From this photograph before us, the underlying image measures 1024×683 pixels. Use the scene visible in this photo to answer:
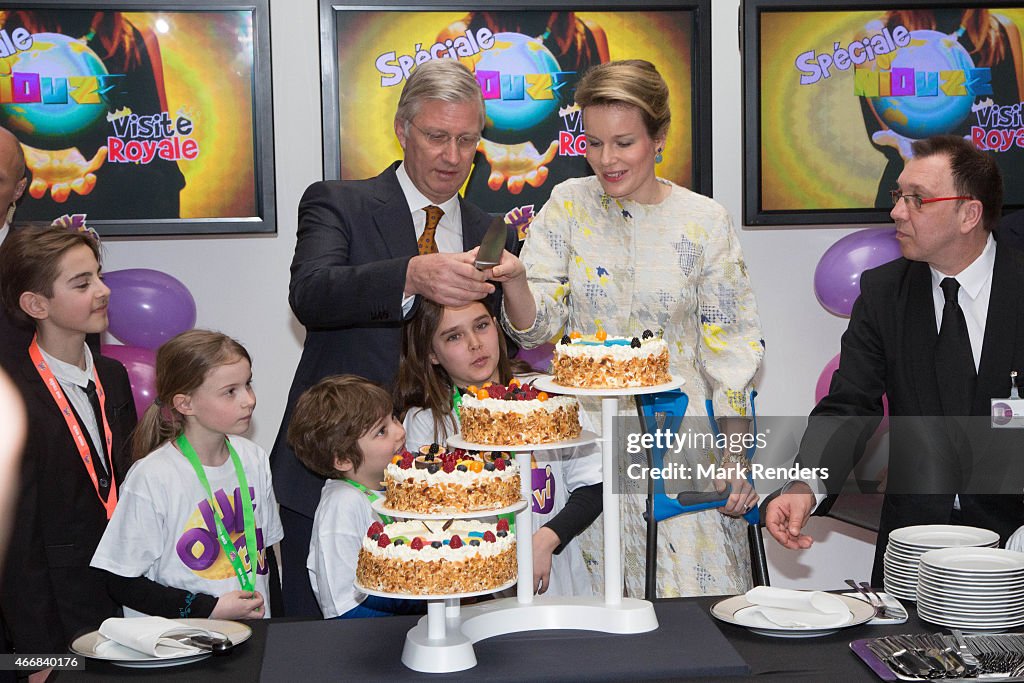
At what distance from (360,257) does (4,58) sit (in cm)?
191

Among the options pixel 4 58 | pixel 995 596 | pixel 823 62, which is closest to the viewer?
pixel 995 596

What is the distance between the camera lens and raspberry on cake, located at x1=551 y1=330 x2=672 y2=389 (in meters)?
2.12

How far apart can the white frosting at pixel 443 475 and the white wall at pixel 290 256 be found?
248cm

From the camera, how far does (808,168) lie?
4.48m

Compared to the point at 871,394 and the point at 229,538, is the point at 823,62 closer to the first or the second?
the point at 871,394

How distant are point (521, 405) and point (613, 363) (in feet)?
0.64

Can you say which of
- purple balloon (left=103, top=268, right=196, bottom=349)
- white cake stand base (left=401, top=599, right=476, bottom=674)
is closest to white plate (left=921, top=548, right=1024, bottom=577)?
white cake stand base (left=401, top=599, right=476, bottom=674)

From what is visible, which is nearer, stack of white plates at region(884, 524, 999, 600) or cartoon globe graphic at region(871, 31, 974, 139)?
stack of white plates at region(884, 524, 999, 600)

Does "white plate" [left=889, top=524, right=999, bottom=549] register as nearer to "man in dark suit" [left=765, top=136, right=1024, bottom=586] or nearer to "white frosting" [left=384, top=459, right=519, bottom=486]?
"man in dark suit" [left=765, top=136, right=1024, bottom=586]

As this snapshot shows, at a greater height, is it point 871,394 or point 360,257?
point 360,257

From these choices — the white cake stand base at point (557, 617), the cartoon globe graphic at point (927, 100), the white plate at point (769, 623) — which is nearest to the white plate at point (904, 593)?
the white plate at point (769, 623)

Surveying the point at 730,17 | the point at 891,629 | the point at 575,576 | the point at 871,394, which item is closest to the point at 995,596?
the point at 891,629

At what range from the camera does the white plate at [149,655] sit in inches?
79.0

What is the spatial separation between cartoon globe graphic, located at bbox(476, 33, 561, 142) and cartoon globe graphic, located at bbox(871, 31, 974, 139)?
4.37 ft
